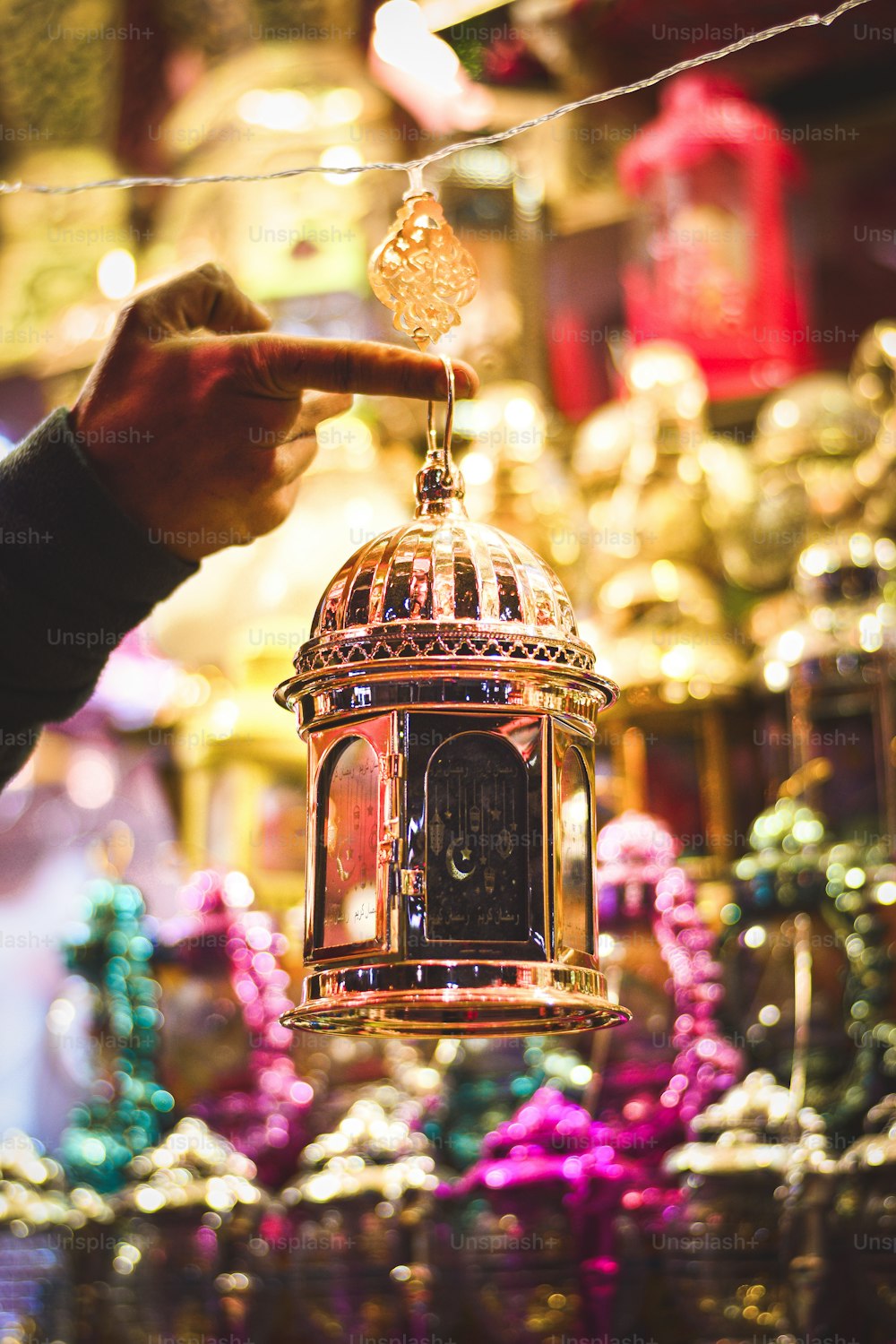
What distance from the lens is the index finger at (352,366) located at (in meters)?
1.19

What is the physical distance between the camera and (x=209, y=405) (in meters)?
1.26

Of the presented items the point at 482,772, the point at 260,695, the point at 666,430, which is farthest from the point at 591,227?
the point at 482,772

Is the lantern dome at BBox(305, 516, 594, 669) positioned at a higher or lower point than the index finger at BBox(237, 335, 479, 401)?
lower

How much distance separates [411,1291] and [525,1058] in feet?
1.20

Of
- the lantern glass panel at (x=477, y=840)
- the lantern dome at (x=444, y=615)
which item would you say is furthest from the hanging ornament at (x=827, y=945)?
the lantern glass panel at (x=477, y=840)

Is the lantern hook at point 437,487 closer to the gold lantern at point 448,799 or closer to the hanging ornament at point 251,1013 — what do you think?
the gold lantern at point 448,799

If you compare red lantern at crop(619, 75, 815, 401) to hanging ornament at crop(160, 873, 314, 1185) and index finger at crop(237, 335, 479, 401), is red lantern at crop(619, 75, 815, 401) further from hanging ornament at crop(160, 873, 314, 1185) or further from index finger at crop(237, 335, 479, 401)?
index finger at crop(237, 335, 479, 401)

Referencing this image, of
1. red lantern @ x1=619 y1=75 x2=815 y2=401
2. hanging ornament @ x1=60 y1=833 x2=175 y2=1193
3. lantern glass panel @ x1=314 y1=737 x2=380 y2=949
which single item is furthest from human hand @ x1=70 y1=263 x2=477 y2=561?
red lantern @ x1=619 y1=75 x2=815 y2=401

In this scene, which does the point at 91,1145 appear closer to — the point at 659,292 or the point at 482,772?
the point at 482,772

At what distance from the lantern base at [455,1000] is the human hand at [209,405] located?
0.42 m

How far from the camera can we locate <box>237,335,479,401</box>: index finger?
1.19 metres

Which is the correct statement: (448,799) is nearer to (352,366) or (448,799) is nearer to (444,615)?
(444,615)

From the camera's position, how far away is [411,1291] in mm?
2051

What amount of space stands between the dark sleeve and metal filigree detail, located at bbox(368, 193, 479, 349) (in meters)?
0.30
